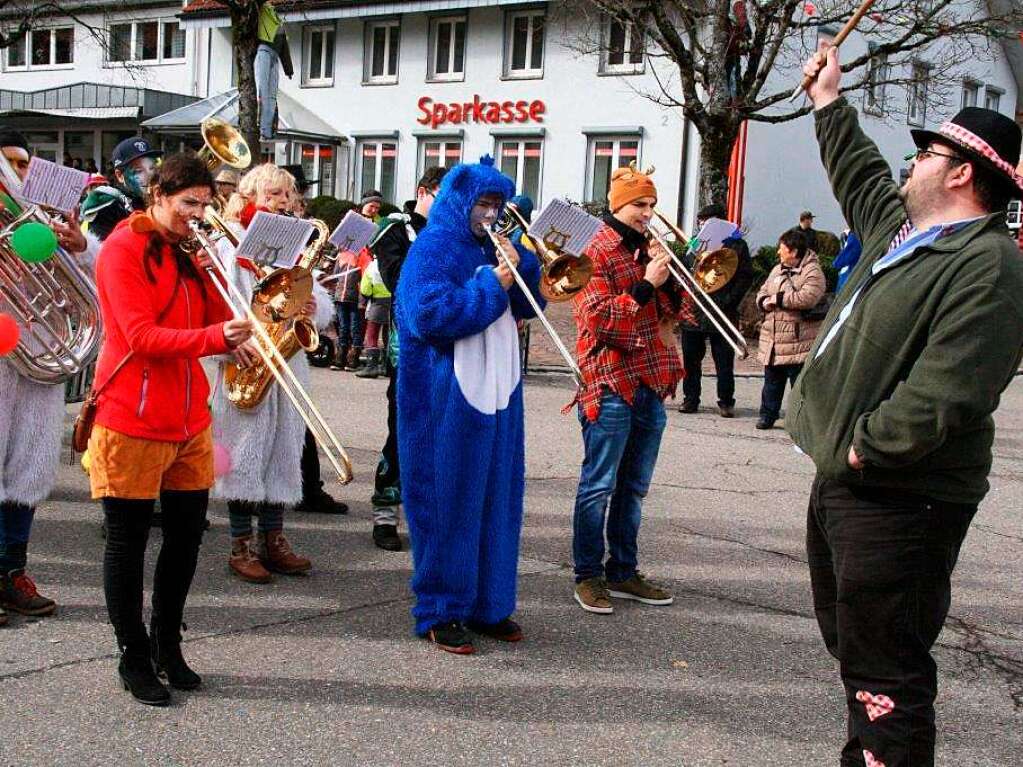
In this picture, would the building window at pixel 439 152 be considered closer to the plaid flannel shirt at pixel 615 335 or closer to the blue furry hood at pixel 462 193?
the plaid flannel shirt at pixel 615 335

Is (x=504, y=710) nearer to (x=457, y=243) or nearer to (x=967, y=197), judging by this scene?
(x=457, y=243)

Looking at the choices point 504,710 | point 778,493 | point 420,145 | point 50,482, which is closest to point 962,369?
point 504,710

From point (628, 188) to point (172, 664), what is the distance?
2676mm

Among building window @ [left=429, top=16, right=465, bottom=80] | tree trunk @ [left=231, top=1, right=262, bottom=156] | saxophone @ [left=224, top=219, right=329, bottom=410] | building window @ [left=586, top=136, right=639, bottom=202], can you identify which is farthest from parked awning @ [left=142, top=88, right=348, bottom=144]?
saxophone @ [left=224, top=219, right=329, bottom=410]

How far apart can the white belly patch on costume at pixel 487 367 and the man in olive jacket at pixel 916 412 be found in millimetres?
1661

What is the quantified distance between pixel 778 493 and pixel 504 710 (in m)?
4.51

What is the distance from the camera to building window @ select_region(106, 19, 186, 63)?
3356 cm

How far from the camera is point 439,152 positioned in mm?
29297

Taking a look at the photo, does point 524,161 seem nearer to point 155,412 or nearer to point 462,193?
point 462,193

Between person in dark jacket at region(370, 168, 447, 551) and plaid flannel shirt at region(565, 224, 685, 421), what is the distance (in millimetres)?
1333

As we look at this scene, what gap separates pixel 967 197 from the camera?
3.05m

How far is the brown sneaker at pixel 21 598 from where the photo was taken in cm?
479

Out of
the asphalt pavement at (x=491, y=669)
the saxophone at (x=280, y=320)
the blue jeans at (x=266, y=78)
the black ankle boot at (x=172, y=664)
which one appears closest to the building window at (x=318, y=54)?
the blue jeans at (x=266, y=78)

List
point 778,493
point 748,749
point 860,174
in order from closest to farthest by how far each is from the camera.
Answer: point 860,174
point 748,749
point 778,493
